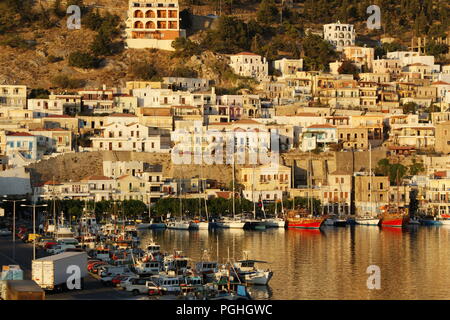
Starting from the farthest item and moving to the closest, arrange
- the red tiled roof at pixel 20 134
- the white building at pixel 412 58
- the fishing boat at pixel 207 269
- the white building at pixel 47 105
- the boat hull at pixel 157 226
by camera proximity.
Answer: the white building at pixel 412 58
the white building at pixel 47 105
the red tiled roof at pixel 20 134
the boat hull at pixel 157 226
the fishing boat at pixel 207 269

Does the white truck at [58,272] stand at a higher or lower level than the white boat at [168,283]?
higher

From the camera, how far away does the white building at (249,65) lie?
98.8m

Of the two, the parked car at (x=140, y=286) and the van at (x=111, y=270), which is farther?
the van at (x=111, y=270)

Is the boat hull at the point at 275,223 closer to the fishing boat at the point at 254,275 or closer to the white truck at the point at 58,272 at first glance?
the fishing boat at the point at 254,275

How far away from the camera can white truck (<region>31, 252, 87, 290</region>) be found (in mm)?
37844

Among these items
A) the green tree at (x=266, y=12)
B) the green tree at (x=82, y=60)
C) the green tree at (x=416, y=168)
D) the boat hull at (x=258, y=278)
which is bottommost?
the boat hull at (x=258, y=278)

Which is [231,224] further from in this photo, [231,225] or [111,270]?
[111,270]

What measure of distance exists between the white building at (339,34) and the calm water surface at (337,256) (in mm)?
36098

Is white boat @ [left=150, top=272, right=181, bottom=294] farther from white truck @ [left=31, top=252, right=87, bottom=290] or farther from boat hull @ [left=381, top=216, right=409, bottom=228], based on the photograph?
boat hull @ [left=381, top=216, right=409, bottom=228]

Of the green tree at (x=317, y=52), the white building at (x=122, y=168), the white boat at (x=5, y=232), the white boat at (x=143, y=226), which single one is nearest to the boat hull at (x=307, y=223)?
the white boat at (x=143, y=226)

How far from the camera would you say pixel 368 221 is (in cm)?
7506

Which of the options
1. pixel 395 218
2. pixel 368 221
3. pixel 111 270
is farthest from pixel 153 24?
pixel 111 270

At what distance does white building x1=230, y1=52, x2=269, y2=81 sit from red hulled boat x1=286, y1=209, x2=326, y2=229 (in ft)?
89.9

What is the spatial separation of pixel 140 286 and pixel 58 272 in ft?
10.3
